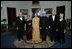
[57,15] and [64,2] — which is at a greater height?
[64,2]

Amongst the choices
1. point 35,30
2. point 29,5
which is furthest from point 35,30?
point 29,5

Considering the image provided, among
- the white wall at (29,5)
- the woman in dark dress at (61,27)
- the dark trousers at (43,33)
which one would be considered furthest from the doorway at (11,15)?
the woman in dark dress at (61,27)

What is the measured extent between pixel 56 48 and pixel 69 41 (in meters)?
0.16

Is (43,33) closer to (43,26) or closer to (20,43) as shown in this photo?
(43,26)

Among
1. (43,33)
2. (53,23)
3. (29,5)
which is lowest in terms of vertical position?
(43,33)

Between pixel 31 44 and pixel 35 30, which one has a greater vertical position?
pixel 35 30

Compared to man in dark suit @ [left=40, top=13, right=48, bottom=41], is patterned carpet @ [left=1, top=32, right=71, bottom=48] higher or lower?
lower

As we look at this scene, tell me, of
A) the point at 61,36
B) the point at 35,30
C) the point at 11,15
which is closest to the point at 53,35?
the point at 61,36

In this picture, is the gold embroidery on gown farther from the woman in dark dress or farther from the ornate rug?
the woman in dark dress

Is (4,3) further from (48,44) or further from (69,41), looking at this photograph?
(69,41)

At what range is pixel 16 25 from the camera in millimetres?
1115

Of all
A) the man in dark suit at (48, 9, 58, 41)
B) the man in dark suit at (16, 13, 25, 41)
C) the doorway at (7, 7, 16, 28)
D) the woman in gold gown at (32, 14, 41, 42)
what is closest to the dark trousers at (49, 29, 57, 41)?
the man in dark suit at (48, 9, 58, 41)

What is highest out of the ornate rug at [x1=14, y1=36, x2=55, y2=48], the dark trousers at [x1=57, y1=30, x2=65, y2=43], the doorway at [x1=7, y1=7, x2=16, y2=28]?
the doorway at [x1=7, y1=7, x2=16, y2=28]

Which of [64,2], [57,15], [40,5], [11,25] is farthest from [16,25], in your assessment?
[64,2]
